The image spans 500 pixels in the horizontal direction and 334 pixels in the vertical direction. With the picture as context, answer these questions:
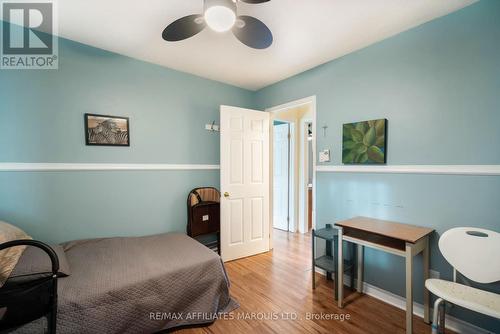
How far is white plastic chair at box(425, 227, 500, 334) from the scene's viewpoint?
1.33m

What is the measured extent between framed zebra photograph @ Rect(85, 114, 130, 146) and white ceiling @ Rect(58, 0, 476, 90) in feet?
2.41

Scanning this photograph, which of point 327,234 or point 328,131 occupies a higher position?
point 328,131

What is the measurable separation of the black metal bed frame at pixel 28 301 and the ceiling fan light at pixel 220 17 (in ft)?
4.92

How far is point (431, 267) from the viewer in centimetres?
186

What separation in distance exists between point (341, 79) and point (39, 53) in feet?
9.85

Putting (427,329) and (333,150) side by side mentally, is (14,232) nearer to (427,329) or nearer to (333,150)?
(333,150)

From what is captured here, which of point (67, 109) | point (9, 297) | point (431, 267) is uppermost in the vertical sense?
point (67, 109)

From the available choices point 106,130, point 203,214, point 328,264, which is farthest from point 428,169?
point 106,130

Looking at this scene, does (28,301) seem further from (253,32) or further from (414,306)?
(414,306)

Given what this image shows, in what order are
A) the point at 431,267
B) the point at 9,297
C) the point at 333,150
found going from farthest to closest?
the point at 333,150 → the point at 431,267 → the point at 9,297

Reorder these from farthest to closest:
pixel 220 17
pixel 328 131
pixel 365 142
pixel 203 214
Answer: pixel 203 214 < pixel 328 131 < pixel 365 142 < pixel 220 17

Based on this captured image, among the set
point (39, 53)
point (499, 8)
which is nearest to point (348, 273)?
point (499, 8)

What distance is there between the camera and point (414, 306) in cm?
194

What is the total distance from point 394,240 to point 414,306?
2.13 feet
